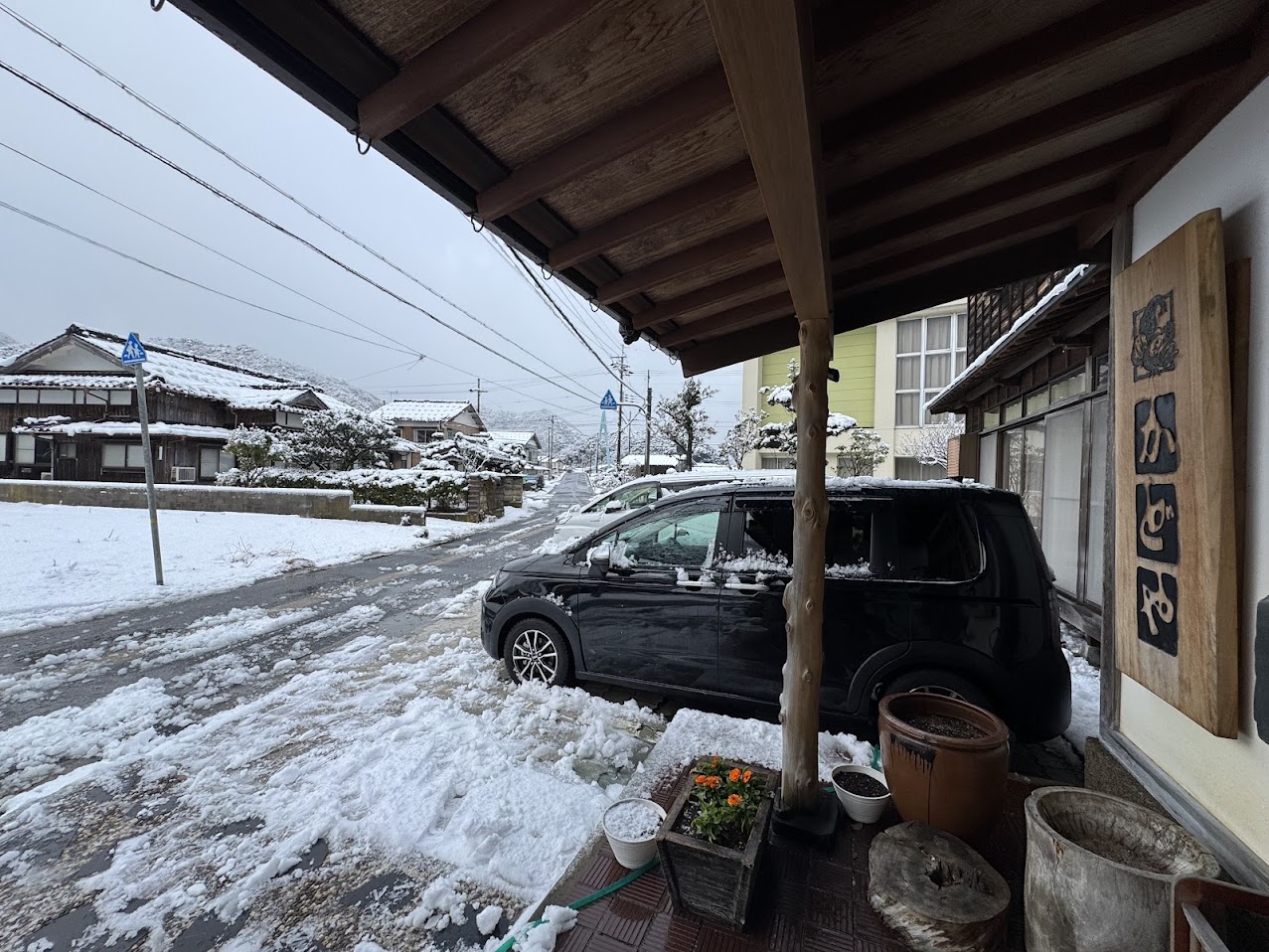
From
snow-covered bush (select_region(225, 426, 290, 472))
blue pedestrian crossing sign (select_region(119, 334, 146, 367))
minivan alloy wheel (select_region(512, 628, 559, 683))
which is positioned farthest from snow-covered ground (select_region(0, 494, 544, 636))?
minivan alloy wheel (select_region(512, 628, 559, 683))

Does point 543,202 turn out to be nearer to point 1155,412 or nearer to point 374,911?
point 1155,412

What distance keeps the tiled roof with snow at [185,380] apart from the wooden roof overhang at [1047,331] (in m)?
19.5

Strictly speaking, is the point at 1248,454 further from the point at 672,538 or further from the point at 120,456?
the point at 120,456

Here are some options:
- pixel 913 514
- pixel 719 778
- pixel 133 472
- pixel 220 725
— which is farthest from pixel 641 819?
pixel 133 472

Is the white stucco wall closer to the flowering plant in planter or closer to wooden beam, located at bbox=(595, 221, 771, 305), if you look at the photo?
the flowering plant in planter

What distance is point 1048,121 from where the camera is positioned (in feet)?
6.82

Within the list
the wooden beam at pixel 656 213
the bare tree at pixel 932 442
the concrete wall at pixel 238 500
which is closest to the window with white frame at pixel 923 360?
the bare tree at pixel 932 442

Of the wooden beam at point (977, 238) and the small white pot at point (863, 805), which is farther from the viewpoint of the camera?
the wooden beam at point (977, 238)

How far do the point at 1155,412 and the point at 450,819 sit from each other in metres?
3.59

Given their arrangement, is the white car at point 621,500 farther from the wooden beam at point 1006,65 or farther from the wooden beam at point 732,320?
the wooden beam at point 1006,65

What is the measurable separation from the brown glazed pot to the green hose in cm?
106

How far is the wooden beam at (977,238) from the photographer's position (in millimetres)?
2750

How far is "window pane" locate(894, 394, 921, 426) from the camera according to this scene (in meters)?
19.5

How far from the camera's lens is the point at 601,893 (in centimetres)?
201
